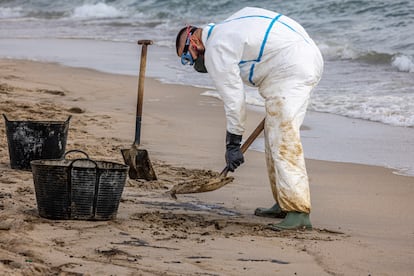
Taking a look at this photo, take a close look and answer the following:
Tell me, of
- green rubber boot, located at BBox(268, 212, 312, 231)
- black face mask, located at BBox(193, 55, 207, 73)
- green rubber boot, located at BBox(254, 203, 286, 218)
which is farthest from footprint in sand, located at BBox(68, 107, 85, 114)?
green rubber boot, located at BBox(268, 212, 312, 231)

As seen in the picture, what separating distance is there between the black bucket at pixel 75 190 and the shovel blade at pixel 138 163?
117cm

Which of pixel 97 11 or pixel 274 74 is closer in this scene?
pixel 274 74

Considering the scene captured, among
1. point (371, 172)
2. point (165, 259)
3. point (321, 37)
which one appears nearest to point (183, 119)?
point (371, 172)

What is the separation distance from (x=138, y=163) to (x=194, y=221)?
111 centimetres

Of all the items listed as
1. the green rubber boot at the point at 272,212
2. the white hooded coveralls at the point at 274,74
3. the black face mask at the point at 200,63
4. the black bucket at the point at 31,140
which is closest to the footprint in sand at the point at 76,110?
the black bucket at the point at 31,140

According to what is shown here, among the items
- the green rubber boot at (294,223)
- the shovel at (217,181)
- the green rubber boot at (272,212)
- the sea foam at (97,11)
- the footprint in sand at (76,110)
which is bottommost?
the sea foam at (97,11)

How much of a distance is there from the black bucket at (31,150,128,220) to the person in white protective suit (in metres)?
0.79

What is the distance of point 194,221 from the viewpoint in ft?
18.4

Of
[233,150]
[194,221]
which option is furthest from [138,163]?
[233,150]

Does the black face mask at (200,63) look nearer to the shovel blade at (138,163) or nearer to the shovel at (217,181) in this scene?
the shovel at (217,181)

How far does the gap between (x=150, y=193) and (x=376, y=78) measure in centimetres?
770

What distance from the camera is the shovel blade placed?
6.52 m

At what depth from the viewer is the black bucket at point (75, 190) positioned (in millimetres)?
5219

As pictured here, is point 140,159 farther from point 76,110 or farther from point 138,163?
point 76,110
